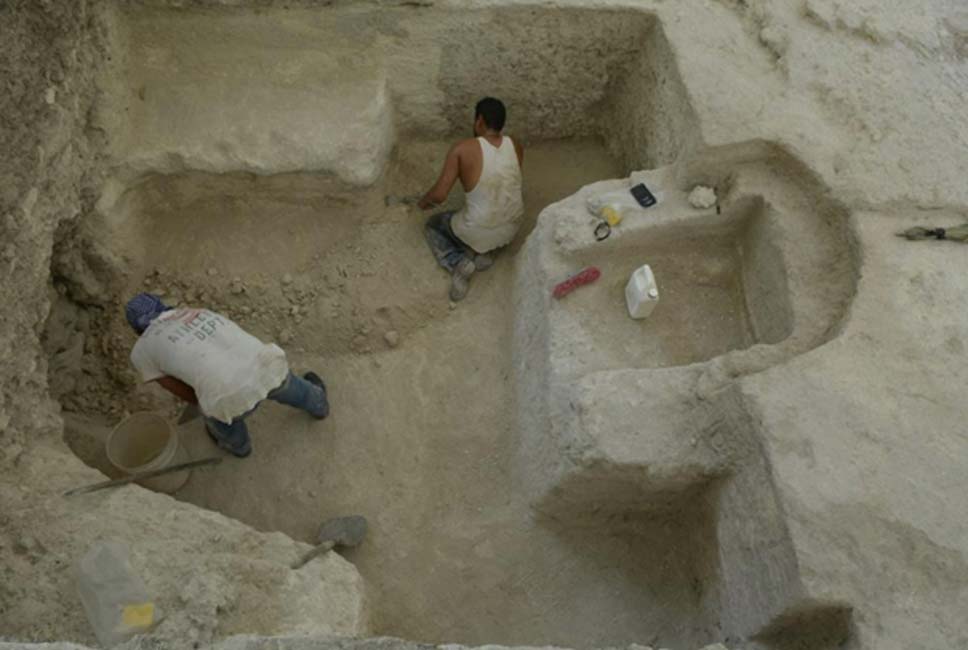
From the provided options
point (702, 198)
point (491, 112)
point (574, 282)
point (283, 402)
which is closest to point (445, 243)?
point (491, 112)

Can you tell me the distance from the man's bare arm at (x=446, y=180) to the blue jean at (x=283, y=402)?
1262 millimetres

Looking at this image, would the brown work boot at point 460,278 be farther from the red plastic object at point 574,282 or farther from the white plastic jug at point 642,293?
→ the white plastic jug at point 642,293

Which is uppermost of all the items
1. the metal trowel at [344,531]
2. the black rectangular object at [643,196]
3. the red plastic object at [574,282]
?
the black rectangular object at [643,196]

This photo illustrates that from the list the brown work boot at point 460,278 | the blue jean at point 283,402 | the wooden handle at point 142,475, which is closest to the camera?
the wooden handle at point 142,475

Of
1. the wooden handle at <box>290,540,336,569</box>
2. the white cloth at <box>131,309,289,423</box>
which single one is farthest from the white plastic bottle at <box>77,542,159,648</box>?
the white cloth at <box>131,309,289,423</box>

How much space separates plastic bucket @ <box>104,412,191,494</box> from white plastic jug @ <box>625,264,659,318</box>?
2256 millimetres

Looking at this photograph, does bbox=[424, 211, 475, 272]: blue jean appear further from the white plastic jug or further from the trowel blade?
the trowel blade

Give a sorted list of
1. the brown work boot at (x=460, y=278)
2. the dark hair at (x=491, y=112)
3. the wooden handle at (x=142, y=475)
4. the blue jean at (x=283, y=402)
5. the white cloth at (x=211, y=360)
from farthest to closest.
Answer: the brown work boot at (x=460, y=278) < the dark hair at (x=491, y=112) < the blue jean at (x=283, y=402) < the white cloth at (x=211, y=360) < the wooden handle at (x=142, y=475)

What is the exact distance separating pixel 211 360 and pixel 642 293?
6.31ft

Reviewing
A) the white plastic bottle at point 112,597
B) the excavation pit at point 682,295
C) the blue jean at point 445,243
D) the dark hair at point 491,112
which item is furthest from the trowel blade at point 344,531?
the dark hair at point 491,112

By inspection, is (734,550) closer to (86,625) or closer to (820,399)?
(820,399)

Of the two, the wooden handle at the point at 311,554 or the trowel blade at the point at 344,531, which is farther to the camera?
the trowel blade at the point at 344,531

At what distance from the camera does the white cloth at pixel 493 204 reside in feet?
13.2

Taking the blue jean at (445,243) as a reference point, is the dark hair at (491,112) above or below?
above
